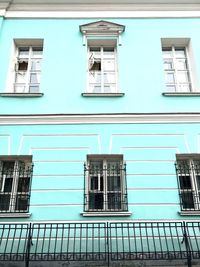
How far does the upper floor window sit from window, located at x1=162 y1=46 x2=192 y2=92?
1.57m

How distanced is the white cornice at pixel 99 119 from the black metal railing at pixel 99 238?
2.72 m

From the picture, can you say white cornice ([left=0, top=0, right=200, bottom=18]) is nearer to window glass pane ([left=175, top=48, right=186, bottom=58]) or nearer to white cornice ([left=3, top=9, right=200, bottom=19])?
white cornice ([left=3, top=9, right=200, bottom=19])

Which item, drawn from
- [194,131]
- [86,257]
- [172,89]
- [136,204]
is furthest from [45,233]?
[172,89]

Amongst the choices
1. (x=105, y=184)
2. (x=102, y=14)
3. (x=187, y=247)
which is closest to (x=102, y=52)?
(x=102, y=14)

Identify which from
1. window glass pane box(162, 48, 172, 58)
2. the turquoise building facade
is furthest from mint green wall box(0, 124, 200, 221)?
window glass pane box(162, 48, 172, 58)

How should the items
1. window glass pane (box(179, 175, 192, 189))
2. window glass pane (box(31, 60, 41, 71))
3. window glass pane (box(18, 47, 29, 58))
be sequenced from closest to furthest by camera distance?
window glass pane (box(179, 175, 192, 189))
window glass pane (box(31, 60, 41, 71))
window glass pane (box(18, 47, 29, 58))

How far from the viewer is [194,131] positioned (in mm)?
8789

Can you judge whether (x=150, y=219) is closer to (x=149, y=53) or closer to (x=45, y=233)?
(x=45, y=233)

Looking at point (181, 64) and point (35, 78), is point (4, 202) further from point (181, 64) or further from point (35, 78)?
point (181, 64)

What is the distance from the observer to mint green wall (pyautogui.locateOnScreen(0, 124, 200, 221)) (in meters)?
7.95

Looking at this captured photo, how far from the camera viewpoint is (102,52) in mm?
10562

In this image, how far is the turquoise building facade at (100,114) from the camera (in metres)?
8.04

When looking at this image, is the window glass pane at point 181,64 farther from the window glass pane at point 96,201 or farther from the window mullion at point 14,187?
the window mullion at point 14,187

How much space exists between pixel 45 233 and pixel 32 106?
11.4ft
